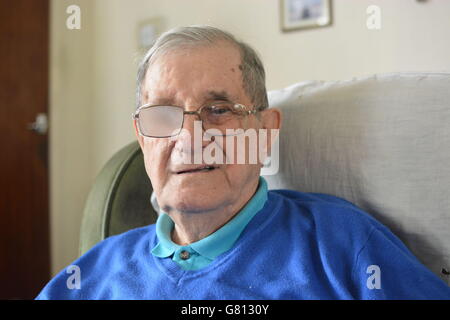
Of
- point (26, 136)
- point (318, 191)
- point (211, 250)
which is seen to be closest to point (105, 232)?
point (211, 250)

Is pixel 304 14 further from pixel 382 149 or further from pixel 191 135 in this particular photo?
pixel 191 135

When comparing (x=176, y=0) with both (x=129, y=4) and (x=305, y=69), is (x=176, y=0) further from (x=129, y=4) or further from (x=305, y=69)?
(x=305, y=69)

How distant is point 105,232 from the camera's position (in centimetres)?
106

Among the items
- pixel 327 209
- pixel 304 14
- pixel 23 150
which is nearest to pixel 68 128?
pixel 23 150

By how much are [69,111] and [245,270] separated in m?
A: 1.82

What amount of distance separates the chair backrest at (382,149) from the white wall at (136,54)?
17.1 inches

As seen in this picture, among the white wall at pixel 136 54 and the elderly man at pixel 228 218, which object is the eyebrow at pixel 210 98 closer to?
the elderly man at pixel 228 218

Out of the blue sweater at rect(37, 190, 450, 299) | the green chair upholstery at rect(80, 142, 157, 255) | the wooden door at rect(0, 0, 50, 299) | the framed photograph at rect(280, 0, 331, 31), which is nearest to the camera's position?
the blue sweater at rect(37, 190, 450, 299)

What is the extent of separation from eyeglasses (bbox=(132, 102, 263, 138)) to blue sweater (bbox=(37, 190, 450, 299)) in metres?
0.18

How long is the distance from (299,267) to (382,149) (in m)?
0.28

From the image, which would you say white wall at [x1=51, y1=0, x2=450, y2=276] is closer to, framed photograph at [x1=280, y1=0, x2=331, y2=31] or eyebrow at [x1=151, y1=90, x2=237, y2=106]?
framed photograph at [x1=280, y1=0, x2=331, y2=31]

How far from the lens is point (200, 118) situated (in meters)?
0.71

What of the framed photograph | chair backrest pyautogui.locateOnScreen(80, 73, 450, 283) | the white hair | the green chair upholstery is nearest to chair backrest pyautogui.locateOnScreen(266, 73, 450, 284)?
chair backrest pyautogui.locateOnScreen(80, 73, 450, 283)

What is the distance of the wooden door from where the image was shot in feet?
6.70
